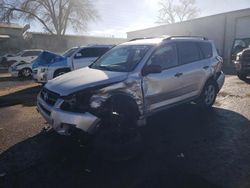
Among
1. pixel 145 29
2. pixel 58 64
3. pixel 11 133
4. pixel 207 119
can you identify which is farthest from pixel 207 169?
pixel 145 29

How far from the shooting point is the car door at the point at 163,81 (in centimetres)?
483

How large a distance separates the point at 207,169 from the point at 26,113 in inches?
202

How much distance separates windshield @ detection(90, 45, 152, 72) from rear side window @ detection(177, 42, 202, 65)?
0.95 metres

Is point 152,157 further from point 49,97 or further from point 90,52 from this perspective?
point 90,52

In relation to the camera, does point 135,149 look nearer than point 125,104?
Yes

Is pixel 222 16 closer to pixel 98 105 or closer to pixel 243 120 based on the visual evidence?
pixel 243 120

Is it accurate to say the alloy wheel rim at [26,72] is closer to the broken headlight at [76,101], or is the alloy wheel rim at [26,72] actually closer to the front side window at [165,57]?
the front side window at [165,57]

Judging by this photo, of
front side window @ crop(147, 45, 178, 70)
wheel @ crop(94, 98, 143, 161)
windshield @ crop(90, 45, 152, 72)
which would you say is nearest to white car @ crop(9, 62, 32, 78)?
windshield @ crop(90, 45, 152, 72)

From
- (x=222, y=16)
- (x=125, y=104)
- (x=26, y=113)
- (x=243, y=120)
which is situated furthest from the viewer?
(x=222, y=16)

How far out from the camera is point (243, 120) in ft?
19.3

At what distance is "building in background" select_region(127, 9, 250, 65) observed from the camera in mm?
22719

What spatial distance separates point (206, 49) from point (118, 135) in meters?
3.86

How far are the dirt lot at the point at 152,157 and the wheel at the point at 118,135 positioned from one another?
139 millimetres

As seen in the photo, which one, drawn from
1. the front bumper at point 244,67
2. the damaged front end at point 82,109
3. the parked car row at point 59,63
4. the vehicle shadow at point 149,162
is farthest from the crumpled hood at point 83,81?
the front bumper at point 244,67
